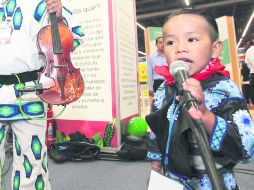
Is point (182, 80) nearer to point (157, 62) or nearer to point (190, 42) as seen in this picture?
point (190, 42)

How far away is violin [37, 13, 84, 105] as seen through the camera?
43.6 inches

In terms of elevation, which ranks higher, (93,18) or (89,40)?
(93,18)

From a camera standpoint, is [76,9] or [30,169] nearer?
[30,169]

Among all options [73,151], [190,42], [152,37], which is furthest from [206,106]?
[152,37]

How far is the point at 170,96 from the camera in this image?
0.76 m

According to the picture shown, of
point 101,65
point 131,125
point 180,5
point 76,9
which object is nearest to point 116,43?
point 101,65

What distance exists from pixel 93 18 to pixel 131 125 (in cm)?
126

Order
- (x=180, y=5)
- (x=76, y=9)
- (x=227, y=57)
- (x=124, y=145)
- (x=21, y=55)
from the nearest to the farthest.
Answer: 1. (x=21, y=55)
2. (x=124, y=145)
3. (x=76, y=9)
4. (x=227, y=57)
5. (x=180, y=5)

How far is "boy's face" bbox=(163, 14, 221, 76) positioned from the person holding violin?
0.63 metres

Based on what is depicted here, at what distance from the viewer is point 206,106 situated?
60cm

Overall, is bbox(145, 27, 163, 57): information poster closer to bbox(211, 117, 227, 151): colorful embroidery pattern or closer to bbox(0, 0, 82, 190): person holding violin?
bbox(0, 0, 82, 190): person holding violin

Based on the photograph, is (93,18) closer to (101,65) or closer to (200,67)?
(101,65)

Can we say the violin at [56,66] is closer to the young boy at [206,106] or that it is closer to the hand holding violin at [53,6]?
the hand holding violin at [53,6]

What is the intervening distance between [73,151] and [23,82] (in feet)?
5.76
